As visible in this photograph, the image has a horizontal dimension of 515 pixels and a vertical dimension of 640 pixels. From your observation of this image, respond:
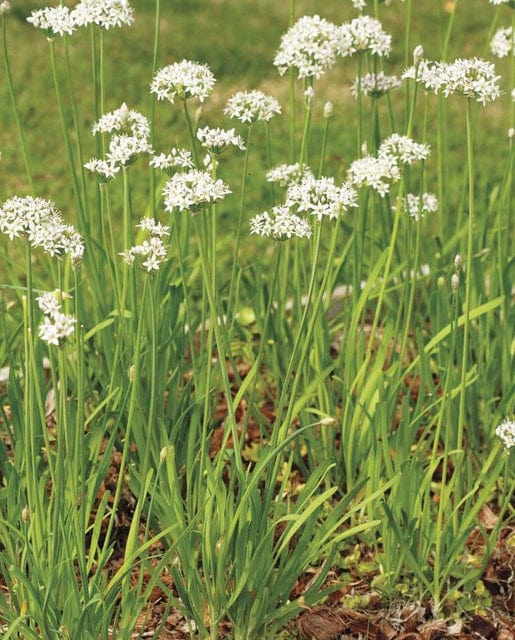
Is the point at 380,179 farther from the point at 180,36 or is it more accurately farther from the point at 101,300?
the point at 180,36

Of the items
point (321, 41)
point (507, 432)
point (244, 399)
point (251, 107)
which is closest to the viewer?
point (507, 432)

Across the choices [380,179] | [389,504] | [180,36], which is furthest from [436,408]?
[180,36]

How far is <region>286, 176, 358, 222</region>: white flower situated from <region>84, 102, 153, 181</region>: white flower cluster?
0.34m

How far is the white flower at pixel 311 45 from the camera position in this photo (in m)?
2.58

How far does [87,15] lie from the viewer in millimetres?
2426

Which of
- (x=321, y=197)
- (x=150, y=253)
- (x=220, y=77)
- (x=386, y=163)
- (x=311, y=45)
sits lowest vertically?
(x=150, y=253)

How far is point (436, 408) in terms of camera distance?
300 centimetres

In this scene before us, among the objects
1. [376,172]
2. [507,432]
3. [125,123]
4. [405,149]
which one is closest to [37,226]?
[125,123]

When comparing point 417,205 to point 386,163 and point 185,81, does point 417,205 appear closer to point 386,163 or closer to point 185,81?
point 386,163

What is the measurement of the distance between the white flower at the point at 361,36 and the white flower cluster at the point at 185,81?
1.70 feet

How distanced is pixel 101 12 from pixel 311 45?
53 cm

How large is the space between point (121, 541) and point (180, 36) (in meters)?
5.43

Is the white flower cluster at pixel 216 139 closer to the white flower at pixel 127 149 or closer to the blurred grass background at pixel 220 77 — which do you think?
the white flower at pixel 127 149

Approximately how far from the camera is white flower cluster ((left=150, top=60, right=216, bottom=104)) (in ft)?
7.41
